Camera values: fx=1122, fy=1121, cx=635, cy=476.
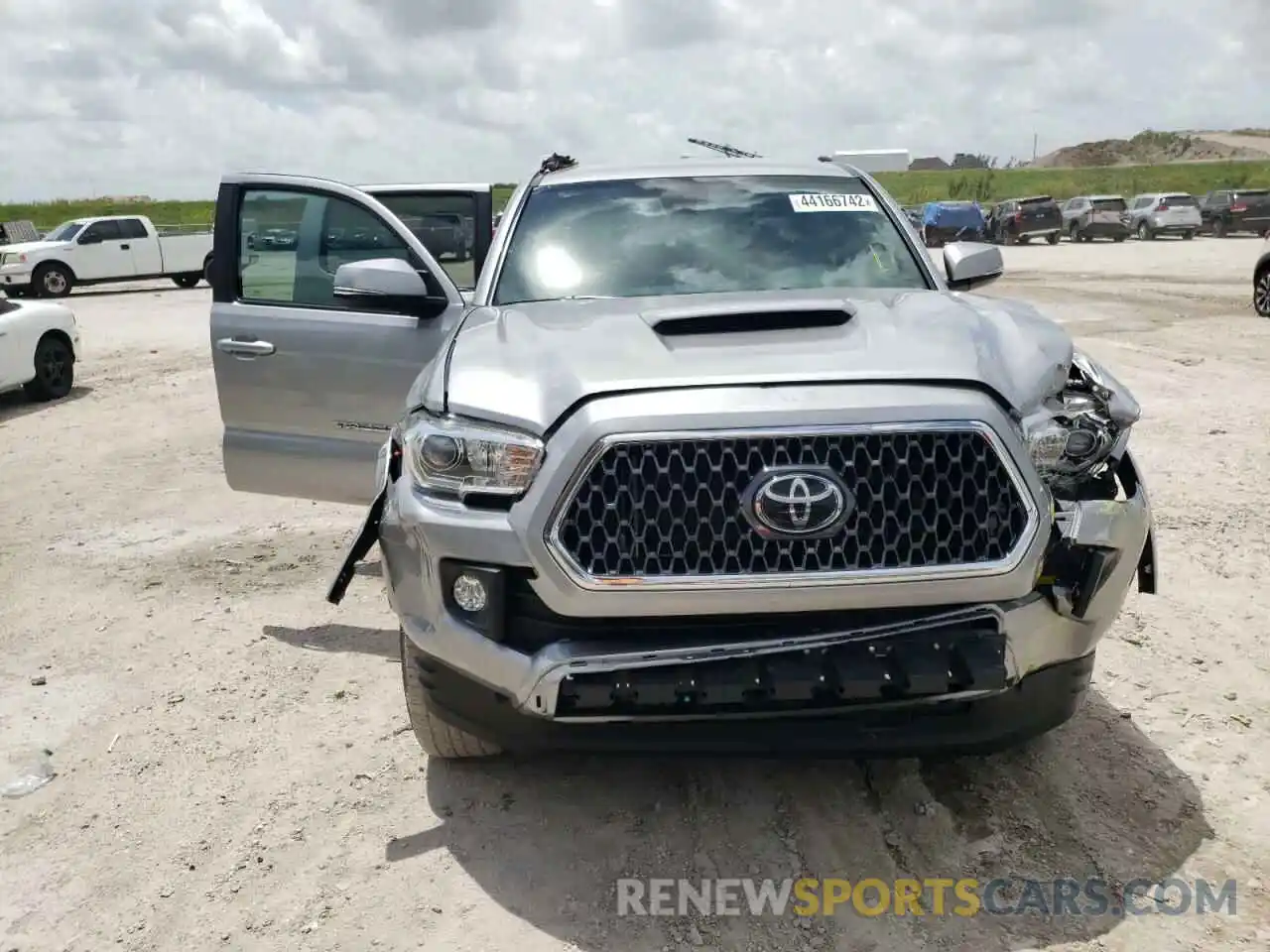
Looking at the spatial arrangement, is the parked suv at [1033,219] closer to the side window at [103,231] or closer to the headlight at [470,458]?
the side window at [103,231]

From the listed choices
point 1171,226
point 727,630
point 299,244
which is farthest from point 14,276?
point 1171,226

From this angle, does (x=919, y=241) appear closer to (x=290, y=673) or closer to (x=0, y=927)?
(x=290, y=673)

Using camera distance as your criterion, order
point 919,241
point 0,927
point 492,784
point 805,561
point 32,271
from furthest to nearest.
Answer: point 32,271
point 919,241
point 492,784
point 0,927
point 805,561

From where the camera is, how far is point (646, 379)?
2.72 m

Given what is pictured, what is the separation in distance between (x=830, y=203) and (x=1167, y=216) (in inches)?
1399

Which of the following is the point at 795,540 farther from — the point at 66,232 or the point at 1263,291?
the point at 66,232

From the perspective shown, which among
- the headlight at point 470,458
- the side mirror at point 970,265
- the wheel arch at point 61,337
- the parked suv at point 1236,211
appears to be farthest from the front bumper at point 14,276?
the parked suv at point 1236,211

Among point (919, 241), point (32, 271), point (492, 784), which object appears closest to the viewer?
point (492, 784)

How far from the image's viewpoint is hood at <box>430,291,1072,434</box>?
→ 2732 millimetres

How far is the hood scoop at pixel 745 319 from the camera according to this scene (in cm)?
312

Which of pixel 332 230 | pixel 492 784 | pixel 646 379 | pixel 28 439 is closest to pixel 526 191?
pixel 332 230

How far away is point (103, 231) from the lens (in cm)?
2489

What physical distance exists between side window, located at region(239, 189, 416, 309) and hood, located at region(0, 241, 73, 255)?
21.9 m

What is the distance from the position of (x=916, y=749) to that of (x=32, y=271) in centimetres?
2583
